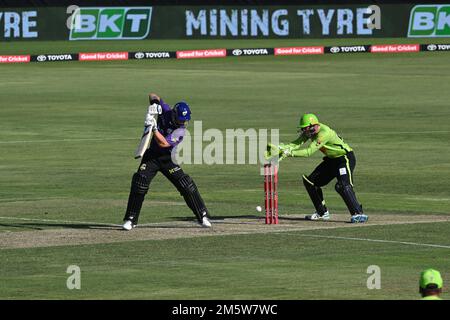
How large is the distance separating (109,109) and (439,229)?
95.8 ft

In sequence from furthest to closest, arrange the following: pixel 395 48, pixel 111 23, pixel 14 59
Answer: pixel 395 48
pixel 111 23
pixel 14 59

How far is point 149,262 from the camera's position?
2027 cm

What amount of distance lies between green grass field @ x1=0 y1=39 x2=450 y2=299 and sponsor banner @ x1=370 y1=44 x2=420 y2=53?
7230 mm

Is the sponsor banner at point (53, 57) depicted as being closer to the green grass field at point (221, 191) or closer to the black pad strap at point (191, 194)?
the green grass field at point (221, 191)

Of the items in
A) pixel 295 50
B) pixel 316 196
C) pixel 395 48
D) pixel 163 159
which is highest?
pixel 395 48

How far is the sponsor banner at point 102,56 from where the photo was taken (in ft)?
238

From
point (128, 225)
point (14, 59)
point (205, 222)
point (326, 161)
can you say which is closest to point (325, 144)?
point (326, 161)

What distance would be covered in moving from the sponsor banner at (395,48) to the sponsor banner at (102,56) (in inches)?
518

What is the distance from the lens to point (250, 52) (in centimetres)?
7356

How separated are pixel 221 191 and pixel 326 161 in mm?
5903

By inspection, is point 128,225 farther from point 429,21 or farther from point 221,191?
point 429,21

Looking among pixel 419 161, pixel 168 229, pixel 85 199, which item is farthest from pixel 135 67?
pixel 168 229

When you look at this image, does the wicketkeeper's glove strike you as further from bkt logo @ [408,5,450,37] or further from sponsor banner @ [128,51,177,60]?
bkt logo @ [408,5,450,37]

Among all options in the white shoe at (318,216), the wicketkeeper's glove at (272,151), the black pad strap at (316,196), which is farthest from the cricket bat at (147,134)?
the white shoe at (318,216)
